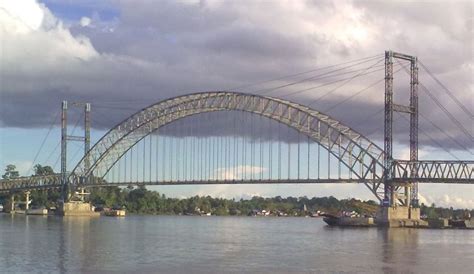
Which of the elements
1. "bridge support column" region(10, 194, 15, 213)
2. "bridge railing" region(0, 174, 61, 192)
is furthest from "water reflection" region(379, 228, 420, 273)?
"bridge support column" region(10, 194, 15, 213)

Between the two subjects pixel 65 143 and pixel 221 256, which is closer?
pixel 221 256

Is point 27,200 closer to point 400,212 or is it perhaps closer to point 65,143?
point 65,143

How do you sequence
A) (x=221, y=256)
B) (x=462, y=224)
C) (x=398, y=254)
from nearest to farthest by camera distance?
(x=221, y=256) → (x=398, y=254) → (x=462, y=224)

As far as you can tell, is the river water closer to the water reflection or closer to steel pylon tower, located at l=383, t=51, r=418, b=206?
the water reflection

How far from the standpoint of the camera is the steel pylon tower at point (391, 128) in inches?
4129

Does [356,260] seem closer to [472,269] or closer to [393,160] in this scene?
[472,269]

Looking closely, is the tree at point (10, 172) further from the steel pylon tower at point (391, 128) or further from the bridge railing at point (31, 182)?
the steel pylon tower at point (391, 128)

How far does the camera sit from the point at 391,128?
105 meters

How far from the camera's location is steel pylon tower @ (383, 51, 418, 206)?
105 metres

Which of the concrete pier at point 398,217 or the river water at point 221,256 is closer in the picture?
the river water at point 221,256

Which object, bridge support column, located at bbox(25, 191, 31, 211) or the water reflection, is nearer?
the water reflection

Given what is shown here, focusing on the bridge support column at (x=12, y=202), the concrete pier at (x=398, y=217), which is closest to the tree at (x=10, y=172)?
the bridge support column at (x=12, y=202)

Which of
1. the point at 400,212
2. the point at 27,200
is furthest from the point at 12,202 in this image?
the point at 400,212

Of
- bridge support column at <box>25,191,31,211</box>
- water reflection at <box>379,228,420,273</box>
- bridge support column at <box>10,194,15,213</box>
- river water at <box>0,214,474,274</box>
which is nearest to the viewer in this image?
river water at <box>0,214,474,274</box>
